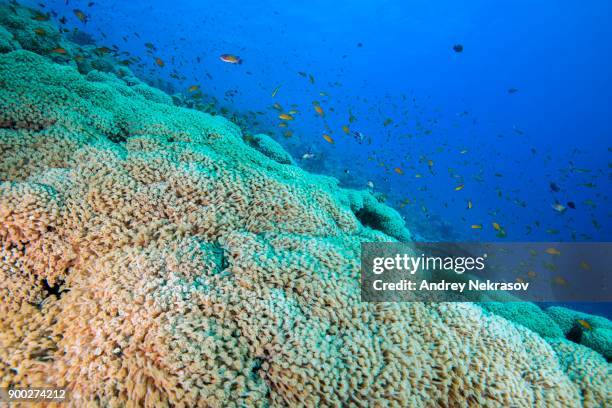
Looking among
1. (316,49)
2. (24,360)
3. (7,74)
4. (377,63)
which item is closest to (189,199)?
(24,360)

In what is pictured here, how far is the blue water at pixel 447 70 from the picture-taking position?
224 ft

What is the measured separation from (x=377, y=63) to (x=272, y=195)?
131 metres

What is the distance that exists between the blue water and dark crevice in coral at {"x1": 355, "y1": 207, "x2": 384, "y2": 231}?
50.6 m

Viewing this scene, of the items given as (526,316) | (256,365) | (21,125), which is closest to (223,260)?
(256,365)

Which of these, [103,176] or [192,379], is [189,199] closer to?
[103,176]

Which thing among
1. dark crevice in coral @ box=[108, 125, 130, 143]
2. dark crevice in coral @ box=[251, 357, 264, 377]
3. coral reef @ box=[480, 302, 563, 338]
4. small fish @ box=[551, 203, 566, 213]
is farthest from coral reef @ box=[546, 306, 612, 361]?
dark crevice in coral @ box=[108, 125, 130, 143]

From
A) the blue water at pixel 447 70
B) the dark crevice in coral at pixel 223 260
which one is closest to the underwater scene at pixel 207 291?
the dark crevice in coral at pixel 223 260

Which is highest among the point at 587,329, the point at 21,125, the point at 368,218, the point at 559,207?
the point at 559,207

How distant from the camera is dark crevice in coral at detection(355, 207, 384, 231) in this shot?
7009 mm

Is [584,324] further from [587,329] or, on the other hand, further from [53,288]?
[53,288]

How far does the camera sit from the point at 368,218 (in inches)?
282

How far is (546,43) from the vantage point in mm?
96438

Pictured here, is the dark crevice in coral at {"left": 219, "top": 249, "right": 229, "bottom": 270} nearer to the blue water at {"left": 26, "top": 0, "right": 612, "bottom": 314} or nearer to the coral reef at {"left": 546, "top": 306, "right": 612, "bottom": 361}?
the coral reef at {"left": 546, "top": 306, "right": 612, "bottom": 361}

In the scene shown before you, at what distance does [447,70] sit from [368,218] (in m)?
134
